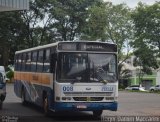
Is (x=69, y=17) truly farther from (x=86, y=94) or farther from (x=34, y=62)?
(x=86, y=94)

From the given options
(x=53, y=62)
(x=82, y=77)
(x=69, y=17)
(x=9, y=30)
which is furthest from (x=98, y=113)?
(x=69, y=17)

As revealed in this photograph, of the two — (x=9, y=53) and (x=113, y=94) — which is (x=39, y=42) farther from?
(x=113, y=94)

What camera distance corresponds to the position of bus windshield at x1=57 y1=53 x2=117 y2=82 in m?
17.6

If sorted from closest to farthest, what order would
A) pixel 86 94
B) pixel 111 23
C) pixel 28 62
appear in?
pixel 86 94 → pixel 28 62 → pixel 111 23

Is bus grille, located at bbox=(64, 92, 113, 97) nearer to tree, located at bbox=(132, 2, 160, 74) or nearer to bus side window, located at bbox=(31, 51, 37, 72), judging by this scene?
bus side window, located at bbox=(31, 51, 37, 72)

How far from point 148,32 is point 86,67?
39323 mm

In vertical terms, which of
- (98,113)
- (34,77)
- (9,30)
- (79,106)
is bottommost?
(98,113)

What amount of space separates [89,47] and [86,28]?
159 ft

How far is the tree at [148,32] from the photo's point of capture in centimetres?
5597

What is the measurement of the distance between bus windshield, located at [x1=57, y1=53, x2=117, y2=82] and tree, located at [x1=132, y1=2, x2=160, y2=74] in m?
38.1

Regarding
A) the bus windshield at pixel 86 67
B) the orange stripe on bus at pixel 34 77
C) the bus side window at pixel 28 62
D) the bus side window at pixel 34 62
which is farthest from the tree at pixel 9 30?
the bus windshield at pixel 86 67

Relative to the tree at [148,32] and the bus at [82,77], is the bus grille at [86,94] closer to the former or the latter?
the bus at [82,77]

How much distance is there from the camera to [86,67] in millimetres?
17812

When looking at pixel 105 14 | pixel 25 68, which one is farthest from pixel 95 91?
pixel 105 14
